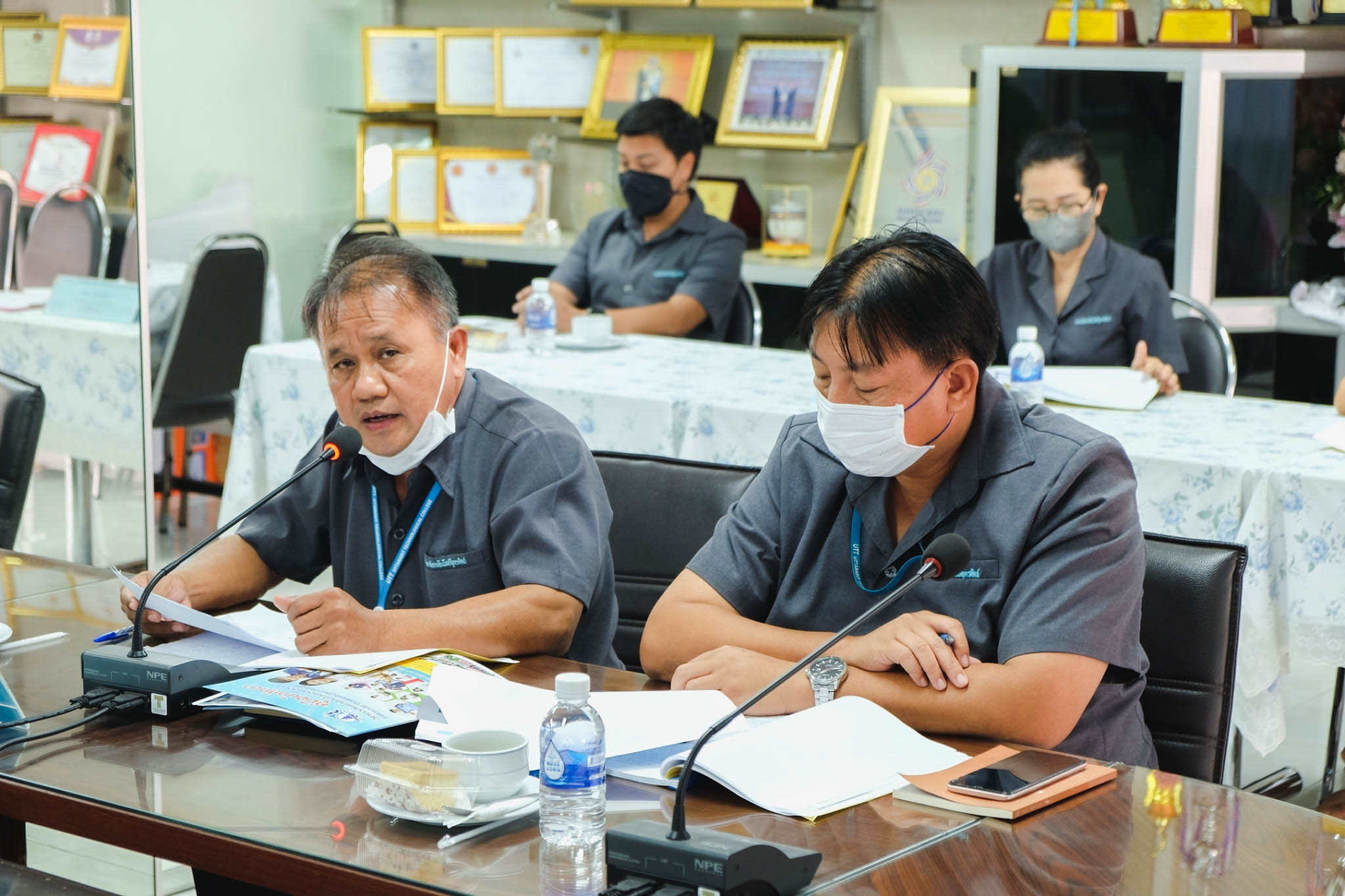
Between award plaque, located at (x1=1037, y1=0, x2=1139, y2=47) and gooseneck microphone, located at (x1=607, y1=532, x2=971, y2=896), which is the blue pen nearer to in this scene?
gooseneck microphone, located at (x1=607, y1=532, x2=971, y2=896)

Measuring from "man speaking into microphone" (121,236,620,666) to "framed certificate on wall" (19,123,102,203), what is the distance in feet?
4.84

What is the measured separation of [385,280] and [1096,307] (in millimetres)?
2045

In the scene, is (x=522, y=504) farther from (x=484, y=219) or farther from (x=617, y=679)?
(x=484, y=219)

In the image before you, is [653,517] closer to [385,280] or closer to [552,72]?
[385,280]

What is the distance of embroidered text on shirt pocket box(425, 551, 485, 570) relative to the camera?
1.91 meters

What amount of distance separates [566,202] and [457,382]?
377 centimetres

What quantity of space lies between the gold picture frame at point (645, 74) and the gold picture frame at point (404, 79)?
0.74 meters

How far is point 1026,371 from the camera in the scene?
299 cm

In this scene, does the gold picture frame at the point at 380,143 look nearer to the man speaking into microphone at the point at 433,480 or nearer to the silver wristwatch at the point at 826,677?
the man speaking into microphone at the point at 433,480

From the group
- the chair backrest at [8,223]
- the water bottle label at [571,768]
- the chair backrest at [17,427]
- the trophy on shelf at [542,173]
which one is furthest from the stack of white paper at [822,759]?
the trophy on shelf at [542,173]

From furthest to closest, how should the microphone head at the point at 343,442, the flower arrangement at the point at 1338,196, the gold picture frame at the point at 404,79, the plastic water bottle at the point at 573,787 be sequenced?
the gold picture frame at the point at 404,79 < the flower arrangement at the point at 1338,196 < the microphone head at the point at 343,442 < the plastic water bottle at the point at 573,787

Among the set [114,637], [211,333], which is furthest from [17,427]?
[211,333]

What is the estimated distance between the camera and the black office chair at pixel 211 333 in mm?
4383

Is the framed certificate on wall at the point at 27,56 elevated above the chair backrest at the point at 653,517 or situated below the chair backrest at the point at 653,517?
above
